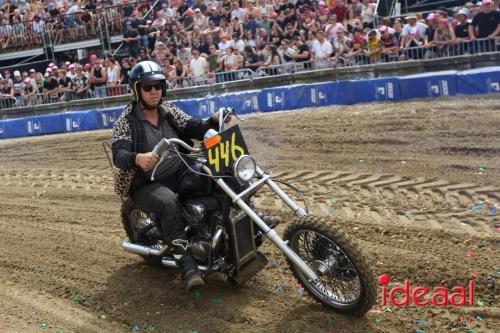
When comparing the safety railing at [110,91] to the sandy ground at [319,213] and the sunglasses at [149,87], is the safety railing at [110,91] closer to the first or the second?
the sandy ground at [319,213]

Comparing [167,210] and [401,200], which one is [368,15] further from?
[167,210]

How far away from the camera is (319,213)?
23.7 ft

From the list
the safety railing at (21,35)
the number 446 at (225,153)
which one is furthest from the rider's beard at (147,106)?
the safety railing at (21,35)

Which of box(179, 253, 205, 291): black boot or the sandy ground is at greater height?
box(179, 253, 205, 291): black boot

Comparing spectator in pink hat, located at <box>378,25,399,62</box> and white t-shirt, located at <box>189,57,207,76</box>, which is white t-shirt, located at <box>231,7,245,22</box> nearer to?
white t-shirt, located at <box>189,57,207,76</box>

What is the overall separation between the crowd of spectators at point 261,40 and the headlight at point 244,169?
10.1m

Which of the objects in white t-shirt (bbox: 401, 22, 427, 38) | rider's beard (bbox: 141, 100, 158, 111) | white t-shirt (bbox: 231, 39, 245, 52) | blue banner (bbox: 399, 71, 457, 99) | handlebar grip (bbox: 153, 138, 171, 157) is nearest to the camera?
handlebar grip (bbox: 153, 138, 171, 157)

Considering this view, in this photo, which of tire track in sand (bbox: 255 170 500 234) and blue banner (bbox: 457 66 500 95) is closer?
tire track in sand (bbox: 255 170 500 234)

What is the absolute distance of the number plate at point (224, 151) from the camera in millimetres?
4898

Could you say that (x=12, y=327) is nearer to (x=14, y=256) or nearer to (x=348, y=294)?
(x=14, y=256)

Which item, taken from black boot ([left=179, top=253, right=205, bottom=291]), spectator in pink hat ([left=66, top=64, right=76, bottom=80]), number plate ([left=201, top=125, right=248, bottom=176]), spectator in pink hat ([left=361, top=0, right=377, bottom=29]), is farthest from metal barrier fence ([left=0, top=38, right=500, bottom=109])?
black boot ([left=179, top=253, right=205, bottom=291])

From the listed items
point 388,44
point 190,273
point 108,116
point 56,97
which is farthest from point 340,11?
point 190,273

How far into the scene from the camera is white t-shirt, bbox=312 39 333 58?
15312 millimetres

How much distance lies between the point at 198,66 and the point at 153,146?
11549mm
